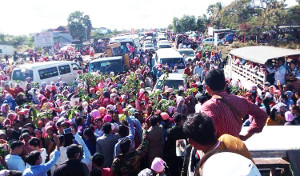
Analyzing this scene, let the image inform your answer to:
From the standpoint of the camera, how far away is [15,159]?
13.6 feet

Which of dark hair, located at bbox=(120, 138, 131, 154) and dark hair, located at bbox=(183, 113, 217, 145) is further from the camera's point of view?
dark hair, located at bbox=(120, 138, 131, 154)

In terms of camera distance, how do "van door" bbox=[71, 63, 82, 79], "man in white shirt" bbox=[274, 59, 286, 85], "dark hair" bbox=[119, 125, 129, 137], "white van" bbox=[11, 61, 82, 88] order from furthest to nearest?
"van door" bbox=[71, 63, 82, 79], "white van" bbox=[11, 61, 82, 88], "man in white shirt" bbox=[274, 59, 286, 85], "dark hair" bbox=[119, 125, 129, 137]

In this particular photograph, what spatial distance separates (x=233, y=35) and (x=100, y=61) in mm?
27796

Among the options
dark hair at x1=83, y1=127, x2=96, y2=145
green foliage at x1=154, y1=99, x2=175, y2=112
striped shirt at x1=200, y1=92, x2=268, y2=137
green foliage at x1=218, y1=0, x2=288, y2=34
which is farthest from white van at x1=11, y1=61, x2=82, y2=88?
green foliage at x1=218, y1=0, x2=288, y2=34

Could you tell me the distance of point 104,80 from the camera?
1085 centimetres

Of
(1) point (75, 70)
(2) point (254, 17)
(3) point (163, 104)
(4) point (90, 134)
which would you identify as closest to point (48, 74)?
(1) point (75, 70)

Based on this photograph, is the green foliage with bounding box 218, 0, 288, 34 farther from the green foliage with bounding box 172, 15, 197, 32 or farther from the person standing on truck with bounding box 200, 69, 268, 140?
the person standing on truck with bounding box 200, 69, 268, 140

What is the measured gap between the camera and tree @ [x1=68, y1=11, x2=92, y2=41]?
61.9 meters

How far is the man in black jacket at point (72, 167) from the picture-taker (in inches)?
129

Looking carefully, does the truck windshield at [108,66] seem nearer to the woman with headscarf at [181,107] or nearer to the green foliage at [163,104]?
the green foliage at [163,104]

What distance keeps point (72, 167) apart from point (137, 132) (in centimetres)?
213

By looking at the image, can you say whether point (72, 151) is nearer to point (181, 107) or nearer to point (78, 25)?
point (181, 107)

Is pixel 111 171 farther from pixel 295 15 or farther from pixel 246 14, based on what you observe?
pixel 246 14

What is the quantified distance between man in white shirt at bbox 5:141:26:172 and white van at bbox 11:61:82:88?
9.49 metres
